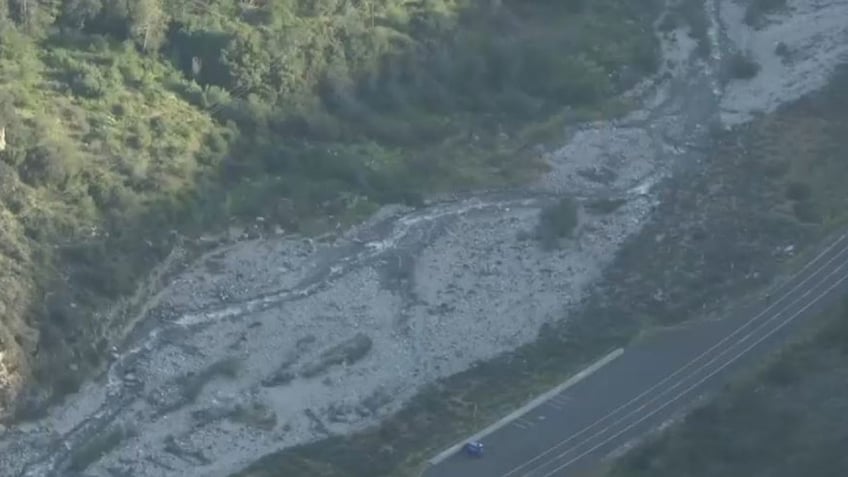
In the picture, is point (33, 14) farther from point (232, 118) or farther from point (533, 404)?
point (533, 404)

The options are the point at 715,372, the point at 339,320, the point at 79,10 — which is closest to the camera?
the point at 715,372

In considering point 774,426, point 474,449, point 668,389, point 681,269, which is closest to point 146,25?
point 681,269

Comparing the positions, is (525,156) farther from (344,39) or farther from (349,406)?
(349,406)

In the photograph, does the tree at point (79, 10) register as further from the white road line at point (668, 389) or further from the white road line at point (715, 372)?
the white road line at point (715, 372)

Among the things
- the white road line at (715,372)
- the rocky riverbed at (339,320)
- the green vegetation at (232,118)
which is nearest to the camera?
the white road line at (715,372)

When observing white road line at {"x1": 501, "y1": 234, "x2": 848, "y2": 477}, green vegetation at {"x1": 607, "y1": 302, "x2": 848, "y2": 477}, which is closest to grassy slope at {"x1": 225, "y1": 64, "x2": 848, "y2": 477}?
white road line at {"x1": 501, "y1": 234, "x2": 848, "y2": 477}

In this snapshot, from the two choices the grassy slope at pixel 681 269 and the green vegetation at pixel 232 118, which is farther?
the green vegetation at pixel 232 118

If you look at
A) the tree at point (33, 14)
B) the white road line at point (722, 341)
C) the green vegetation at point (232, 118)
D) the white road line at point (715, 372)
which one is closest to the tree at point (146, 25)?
the green vegetation at point (232, 118)
